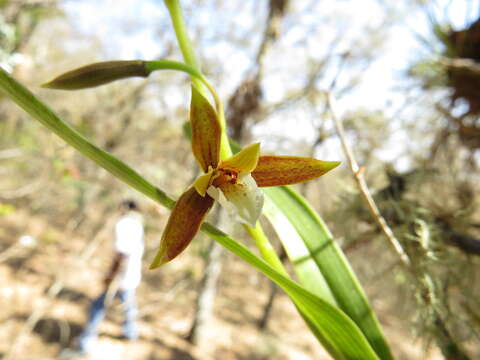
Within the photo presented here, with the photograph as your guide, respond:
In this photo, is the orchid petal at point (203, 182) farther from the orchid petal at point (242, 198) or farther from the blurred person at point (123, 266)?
the blurred person at point (123, 266)

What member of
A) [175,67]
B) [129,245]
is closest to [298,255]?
[175,67]

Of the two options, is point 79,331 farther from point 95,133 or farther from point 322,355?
point 322,355

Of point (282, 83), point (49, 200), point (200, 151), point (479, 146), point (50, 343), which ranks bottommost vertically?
point (50, 343)

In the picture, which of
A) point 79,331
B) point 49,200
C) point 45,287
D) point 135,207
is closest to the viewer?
point 135,207

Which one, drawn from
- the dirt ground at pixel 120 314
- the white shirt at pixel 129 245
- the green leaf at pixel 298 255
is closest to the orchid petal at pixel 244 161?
the green leaf at pixel 298 255

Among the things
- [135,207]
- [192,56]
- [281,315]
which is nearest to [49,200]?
[135,207]

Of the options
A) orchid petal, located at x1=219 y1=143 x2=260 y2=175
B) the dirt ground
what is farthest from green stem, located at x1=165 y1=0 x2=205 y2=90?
the dirt ground

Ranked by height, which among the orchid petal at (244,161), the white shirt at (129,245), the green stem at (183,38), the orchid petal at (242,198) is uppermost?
the white shirt at (129,245)
